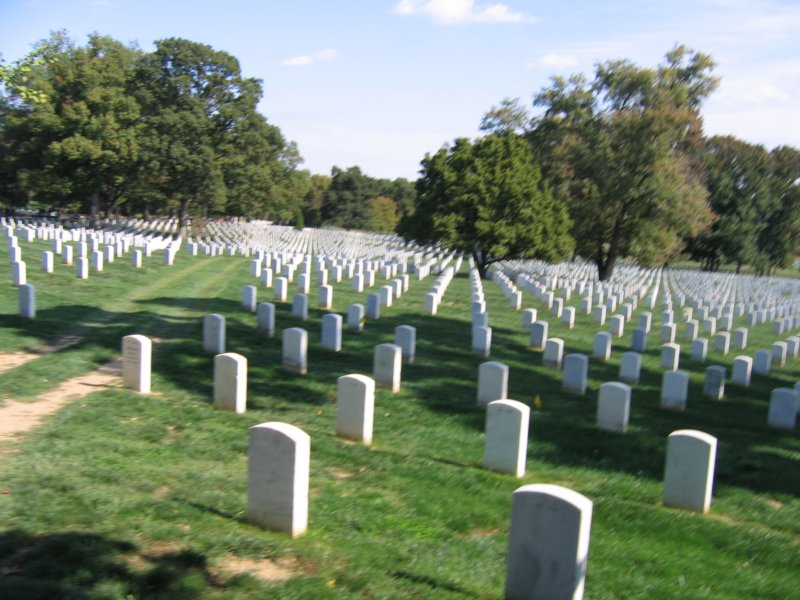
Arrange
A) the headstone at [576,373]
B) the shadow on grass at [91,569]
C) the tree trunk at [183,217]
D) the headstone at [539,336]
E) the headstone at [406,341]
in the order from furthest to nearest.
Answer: the tree trunk at [183,217] < the headstone at [539,336] < the headstone at [406,341] < the headstone at [576,373] < the shadow on grass at [91,569]

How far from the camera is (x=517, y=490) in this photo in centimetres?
444

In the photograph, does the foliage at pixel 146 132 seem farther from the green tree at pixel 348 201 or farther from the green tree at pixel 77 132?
the green tree at pixel 348 201

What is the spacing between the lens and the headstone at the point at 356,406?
8273mm

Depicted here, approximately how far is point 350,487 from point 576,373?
6.16 m

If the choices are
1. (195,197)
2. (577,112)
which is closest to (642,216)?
(577,112)

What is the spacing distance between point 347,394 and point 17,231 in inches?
1059

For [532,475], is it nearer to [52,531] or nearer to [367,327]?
[52,531]

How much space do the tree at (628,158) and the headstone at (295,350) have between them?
29.7 m

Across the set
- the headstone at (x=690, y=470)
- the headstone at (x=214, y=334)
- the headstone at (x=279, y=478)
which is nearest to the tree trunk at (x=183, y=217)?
the headstone at (x=214, y=334)

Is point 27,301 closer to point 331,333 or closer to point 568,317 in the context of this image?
point 331,333

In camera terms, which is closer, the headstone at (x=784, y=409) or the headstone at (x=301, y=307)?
the headstone at (x=784, y=409)

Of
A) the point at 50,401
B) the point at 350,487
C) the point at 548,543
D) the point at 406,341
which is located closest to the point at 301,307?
the point at 406,341

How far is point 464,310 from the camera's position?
21312mm

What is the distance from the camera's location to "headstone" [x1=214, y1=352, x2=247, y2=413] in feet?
29.7
